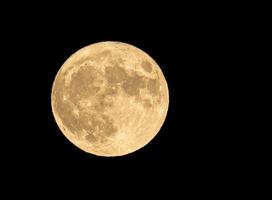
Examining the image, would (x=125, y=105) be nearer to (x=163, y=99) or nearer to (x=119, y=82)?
(x=119, y=82)

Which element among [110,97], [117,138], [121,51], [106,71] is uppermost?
[121,51]

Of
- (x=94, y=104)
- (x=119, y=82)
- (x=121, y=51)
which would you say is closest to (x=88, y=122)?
(x=94, y=104)

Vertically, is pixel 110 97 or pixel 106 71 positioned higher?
pixel 106 71

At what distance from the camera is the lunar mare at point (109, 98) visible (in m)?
6.51

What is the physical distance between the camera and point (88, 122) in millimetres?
6672

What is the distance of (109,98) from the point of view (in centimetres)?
646

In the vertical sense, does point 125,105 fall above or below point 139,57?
below

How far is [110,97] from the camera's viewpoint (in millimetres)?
6461

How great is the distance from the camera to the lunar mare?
6508 mm

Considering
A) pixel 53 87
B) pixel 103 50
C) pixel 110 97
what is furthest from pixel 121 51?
pixel 53 87

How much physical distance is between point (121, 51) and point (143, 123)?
1.22m

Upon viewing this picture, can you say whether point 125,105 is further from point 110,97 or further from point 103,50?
point 103,50

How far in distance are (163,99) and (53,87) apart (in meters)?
1.89

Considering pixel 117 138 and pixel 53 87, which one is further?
pixel 53 87
